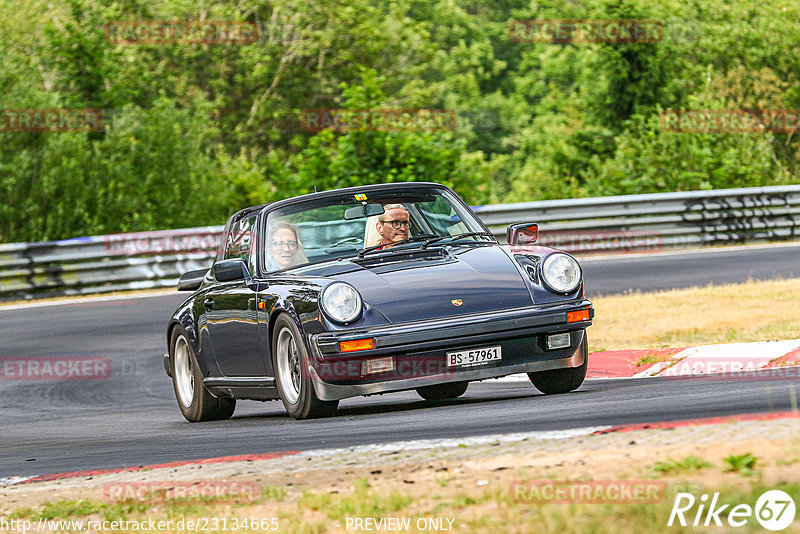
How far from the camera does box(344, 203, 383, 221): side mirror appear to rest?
8828 mm

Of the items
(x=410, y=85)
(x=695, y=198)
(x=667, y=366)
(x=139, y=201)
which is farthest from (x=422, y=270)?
(x=410, y=85)

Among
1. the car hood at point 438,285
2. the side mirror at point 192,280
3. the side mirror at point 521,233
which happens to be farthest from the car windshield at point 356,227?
the side mirror at point 192,280

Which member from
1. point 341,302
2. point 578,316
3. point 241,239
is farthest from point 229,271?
point 578,316

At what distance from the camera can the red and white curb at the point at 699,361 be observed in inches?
372

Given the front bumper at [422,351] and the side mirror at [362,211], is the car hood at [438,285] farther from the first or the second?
the side mirror at [362,211]

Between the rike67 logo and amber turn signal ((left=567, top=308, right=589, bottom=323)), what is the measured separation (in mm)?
3781

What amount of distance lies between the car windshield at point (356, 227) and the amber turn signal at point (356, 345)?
3.98 ft

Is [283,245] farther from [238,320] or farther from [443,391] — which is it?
[443,391]

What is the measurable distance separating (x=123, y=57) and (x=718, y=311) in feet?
91.5

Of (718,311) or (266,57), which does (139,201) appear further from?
(266,57)

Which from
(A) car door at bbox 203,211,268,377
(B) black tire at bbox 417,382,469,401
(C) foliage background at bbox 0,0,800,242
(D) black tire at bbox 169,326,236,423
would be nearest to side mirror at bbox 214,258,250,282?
(A) car door at bbox 203,211,268,377

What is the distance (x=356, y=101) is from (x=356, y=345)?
619 inches

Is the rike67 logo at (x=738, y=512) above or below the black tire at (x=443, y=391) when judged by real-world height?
above

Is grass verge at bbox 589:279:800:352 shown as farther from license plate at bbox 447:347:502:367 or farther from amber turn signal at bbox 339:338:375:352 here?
amber turn signal at bbox 339:338:375:352
